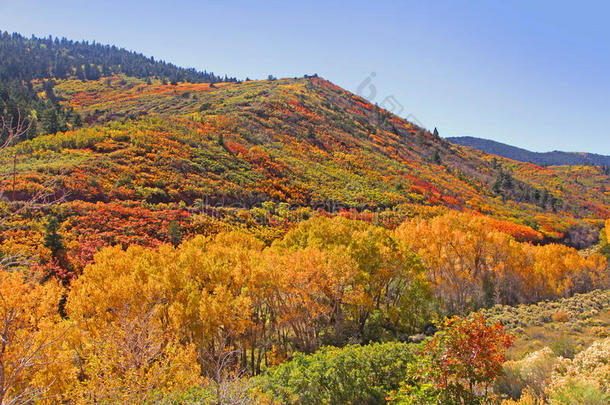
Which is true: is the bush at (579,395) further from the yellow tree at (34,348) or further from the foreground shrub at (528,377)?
the yellow tree at (34,348)

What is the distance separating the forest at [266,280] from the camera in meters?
10.5

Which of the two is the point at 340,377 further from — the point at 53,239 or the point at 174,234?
the point at 53,239

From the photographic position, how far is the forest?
414 inches

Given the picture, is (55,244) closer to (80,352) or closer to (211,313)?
(80,352)

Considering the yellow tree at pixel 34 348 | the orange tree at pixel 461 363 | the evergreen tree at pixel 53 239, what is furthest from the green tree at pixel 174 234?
the orange tree at pixel 461 363

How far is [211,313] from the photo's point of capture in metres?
15.4

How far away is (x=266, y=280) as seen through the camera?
1791cm

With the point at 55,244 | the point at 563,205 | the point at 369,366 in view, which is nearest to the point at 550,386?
the point at 369,366

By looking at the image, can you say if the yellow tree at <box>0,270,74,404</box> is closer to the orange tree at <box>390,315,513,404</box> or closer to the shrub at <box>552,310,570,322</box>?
the orange tree at <box>390,315,513,404</box>

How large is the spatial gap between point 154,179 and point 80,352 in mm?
29757

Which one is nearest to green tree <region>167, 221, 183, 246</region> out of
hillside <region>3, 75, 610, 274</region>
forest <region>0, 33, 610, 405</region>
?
forest <region>0, 33, 610, 405</region>

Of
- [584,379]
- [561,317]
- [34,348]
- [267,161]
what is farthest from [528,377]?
[267,161]

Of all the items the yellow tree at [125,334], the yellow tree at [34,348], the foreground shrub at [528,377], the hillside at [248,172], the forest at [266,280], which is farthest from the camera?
the hillside at [248,172]

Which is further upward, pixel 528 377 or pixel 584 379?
pixel 584 379
